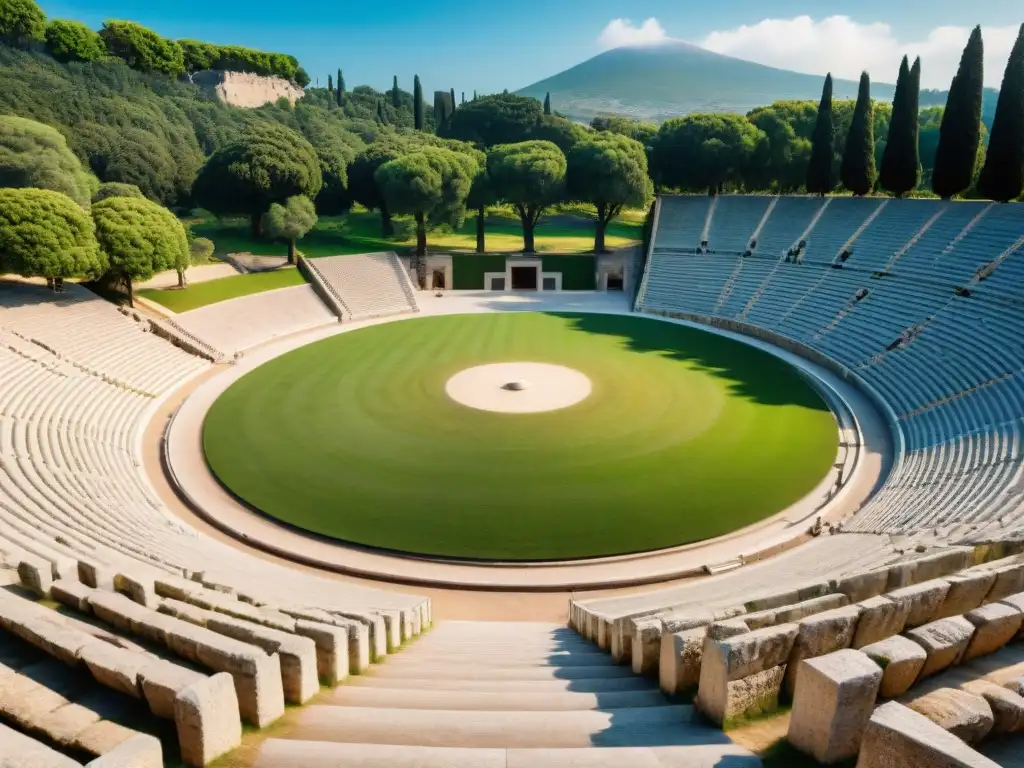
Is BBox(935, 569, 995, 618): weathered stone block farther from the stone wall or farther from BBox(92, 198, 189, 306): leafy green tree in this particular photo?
the stone wall

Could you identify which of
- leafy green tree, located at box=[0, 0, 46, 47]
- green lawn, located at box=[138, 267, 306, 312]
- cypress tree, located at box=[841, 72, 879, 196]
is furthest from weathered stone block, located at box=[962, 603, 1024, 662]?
leafy green tree, located at box=[0, 0, 46, 47]

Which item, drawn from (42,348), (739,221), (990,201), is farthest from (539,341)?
(990,201)

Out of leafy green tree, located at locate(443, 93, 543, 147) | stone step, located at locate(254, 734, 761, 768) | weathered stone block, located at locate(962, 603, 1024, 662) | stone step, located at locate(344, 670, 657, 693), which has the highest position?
leafy green tree, located at locate(443, 93, 543, 147)

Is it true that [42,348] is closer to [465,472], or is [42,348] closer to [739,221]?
[465,472]

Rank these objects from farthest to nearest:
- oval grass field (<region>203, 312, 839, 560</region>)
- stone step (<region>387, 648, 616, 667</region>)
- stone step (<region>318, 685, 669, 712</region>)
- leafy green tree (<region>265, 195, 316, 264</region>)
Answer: leafy green tree (<region>265, 195, 316, 264</region>)
oval grass field (<region>203, 312, 839, 560</region>)
stone step (<region>387, 648, 616, 667</region>)
stone step (<region>318, 685, 669, 712</region>)

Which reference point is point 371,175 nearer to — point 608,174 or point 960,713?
point 608,174

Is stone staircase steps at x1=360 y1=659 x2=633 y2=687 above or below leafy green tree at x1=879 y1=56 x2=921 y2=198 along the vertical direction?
below
